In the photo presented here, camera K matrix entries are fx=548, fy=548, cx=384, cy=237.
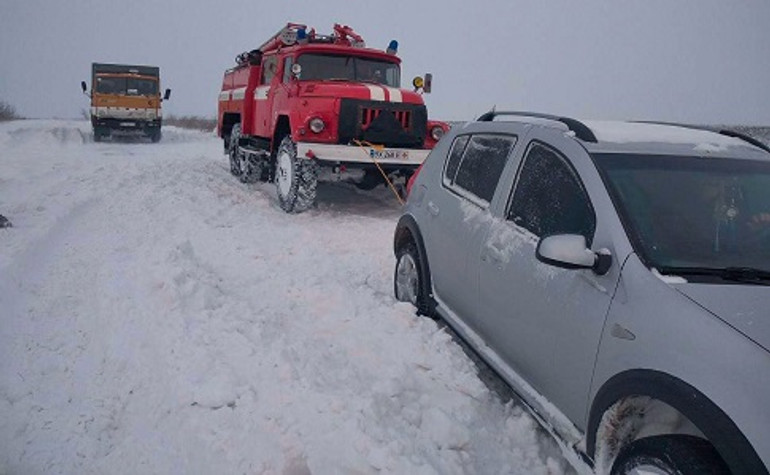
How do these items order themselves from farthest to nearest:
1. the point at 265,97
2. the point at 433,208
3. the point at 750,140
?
the point at 265,97 → the point at 433,208 → the point at 750,140

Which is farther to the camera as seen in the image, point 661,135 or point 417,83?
point 417,83

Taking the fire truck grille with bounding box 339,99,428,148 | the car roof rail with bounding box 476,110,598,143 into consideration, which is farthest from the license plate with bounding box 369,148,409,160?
the car roof rail with bounding box 476,110,598,143

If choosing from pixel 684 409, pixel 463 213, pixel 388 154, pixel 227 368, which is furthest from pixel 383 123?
pixel 684 409

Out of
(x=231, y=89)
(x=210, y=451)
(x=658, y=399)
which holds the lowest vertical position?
(x=210, y=451)

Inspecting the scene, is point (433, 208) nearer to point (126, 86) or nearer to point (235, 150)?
point (235, 150)

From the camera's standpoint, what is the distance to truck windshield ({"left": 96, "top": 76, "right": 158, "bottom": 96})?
23578 mm

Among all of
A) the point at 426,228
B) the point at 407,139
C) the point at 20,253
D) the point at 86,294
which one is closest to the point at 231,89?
the point at 407,139

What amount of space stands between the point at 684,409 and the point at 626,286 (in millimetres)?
574

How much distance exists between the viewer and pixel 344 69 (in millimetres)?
9633

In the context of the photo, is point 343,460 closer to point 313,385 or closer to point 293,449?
point 293,449

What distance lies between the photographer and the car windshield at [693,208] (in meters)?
2.49

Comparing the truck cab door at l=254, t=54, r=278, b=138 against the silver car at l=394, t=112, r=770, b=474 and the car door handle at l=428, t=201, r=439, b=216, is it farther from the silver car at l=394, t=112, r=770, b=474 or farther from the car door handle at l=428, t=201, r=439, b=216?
the silver car at l=394, t=112, r=770, b=474

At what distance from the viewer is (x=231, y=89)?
13.6 metres

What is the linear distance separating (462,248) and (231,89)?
37.4ft
